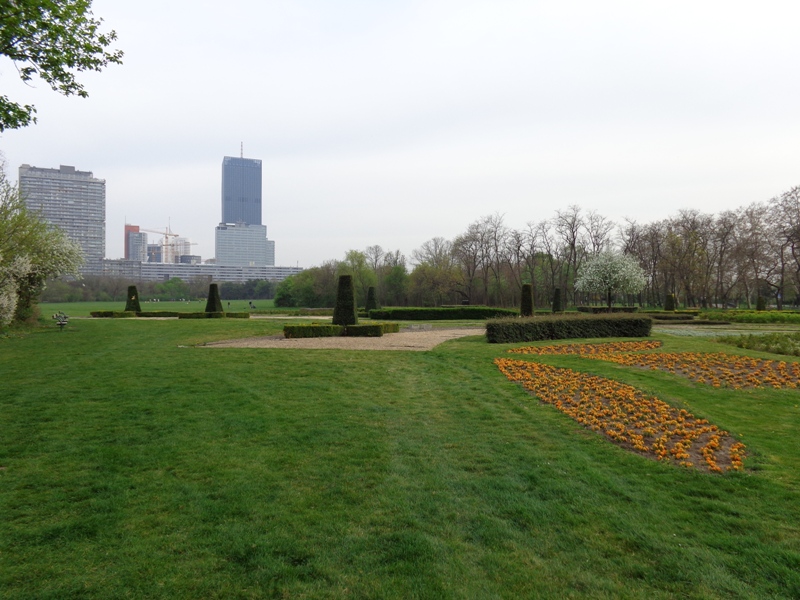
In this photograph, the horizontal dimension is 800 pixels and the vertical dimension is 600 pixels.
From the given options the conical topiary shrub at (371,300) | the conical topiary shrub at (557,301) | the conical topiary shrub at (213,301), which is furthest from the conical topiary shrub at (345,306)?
the conical topiary shrub at (557,301)

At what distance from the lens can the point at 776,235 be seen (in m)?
46.3

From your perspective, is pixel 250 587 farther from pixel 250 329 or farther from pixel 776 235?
pixel 776 235

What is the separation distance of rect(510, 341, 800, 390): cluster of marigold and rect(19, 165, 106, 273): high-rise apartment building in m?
89.9

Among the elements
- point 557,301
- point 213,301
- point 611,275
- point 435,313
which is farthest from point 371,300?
point 611,275

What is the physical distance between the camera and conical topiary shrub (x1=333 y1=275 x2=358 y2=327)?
20078 mm

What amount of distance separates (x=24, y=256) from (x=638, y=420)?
85.6 ft

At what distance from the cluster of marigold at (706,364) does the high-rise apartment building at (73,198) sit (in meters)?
89.9

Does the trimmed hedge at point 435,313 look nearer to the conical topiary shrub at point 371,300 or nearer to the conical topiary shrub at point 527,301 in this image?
the conical topiary shrub at point 371,300

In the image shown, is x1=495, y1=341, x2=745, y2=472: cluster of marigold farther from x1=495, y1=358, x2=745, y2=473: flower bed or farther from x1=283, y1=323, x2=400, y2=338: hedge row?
x1=283, y1=323, x2=400, y2=338: hedge row

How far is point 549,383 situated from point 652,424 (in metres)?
2.73

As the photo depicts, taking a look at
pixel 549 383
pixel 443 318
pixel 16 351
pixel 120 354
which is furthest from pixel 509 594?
pixel 443 318

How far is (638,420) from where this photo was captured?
6.42 meters

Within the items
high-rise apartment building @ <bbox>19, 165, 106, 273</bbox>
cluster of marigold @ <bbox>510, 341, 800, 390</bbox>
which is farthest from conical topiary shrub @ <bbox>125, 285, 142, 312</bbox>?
high-rise apartment building @ <bbox>19, 165, 106, 273</bbox>

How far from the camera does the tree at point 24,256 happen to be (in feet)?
67.2
